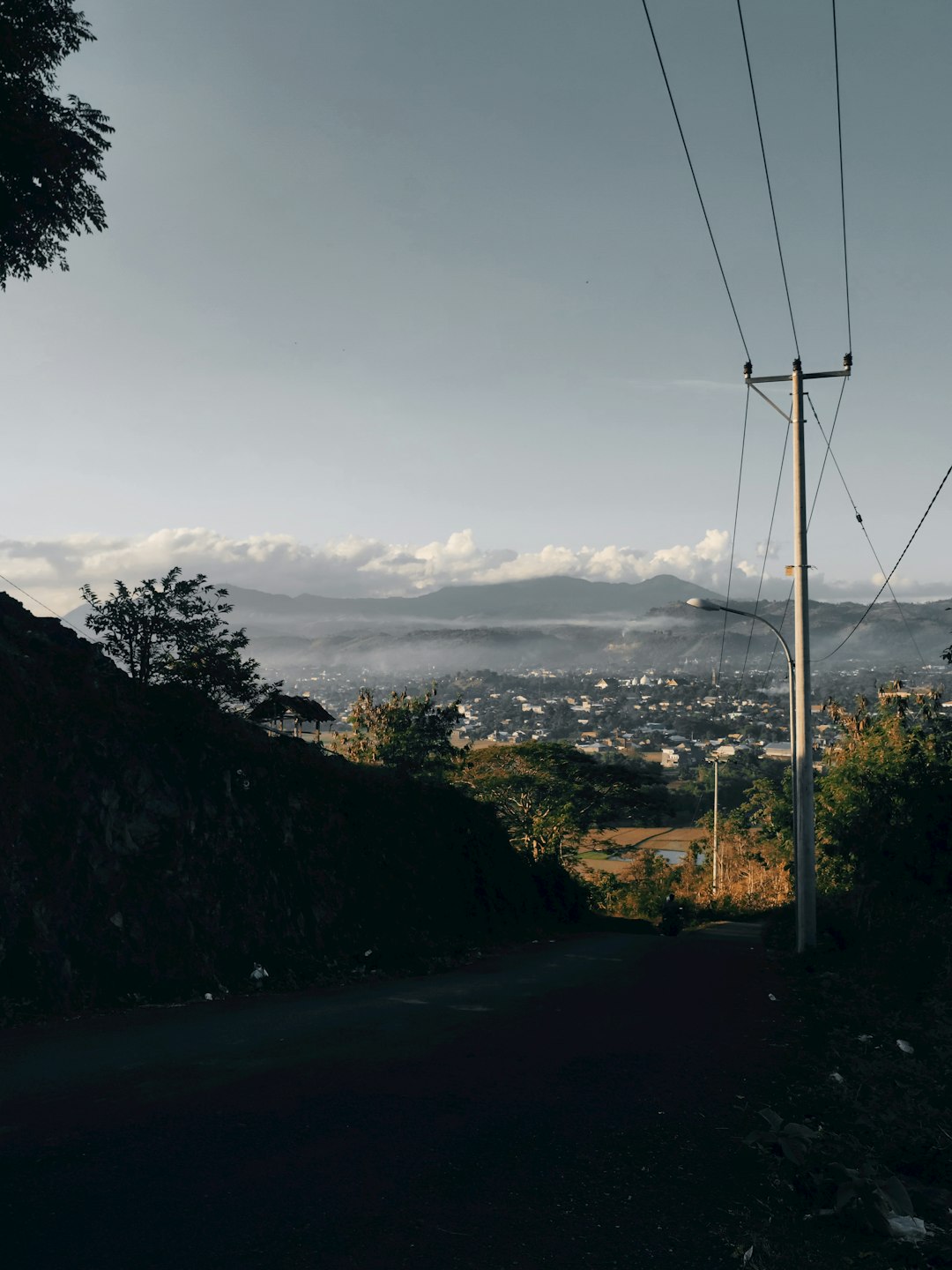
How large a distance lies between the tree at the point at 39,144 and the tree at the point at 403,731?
85.3ft

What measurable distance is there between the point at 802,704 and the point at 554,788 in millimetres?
28692

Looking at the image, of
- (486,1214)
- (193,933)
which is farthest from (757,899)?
(486,1214)

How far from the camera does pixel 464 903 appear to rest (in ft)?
81.0

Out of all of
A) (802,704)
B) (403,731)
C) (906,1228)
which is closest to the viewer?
(906,1228)

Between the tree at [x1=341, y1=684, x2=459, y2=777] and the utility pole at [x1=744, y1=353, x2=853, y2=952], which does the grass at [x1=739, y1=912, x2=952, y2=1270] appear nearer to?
the utility pole at [x1=744, y1=353, x2=853, y2=952]

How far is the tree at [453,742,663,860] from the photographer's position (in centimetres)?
4353

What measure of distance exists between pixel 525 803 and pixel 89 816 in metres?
33.3

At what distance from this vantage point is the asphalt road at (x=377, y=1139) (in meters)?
5.21

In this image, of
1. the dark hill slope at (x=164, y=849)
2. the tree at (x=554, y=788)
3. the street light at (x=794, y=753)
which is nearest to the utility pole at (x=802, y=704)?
the street light at (x=794, y=753)

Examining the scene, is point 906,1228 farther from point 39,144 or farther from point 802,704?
point 39,144

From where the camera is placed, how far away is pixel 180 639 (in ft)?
77.2

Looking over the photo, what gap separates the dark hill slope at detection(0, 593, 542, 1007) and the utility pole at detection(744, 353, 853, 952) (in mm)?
8110

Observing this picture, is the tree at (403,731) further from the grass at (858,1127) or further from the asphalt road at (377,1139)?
the asphalt road at (377,1139)

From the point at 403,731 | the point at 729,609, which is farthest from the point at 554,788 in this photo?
the point at 729,609
